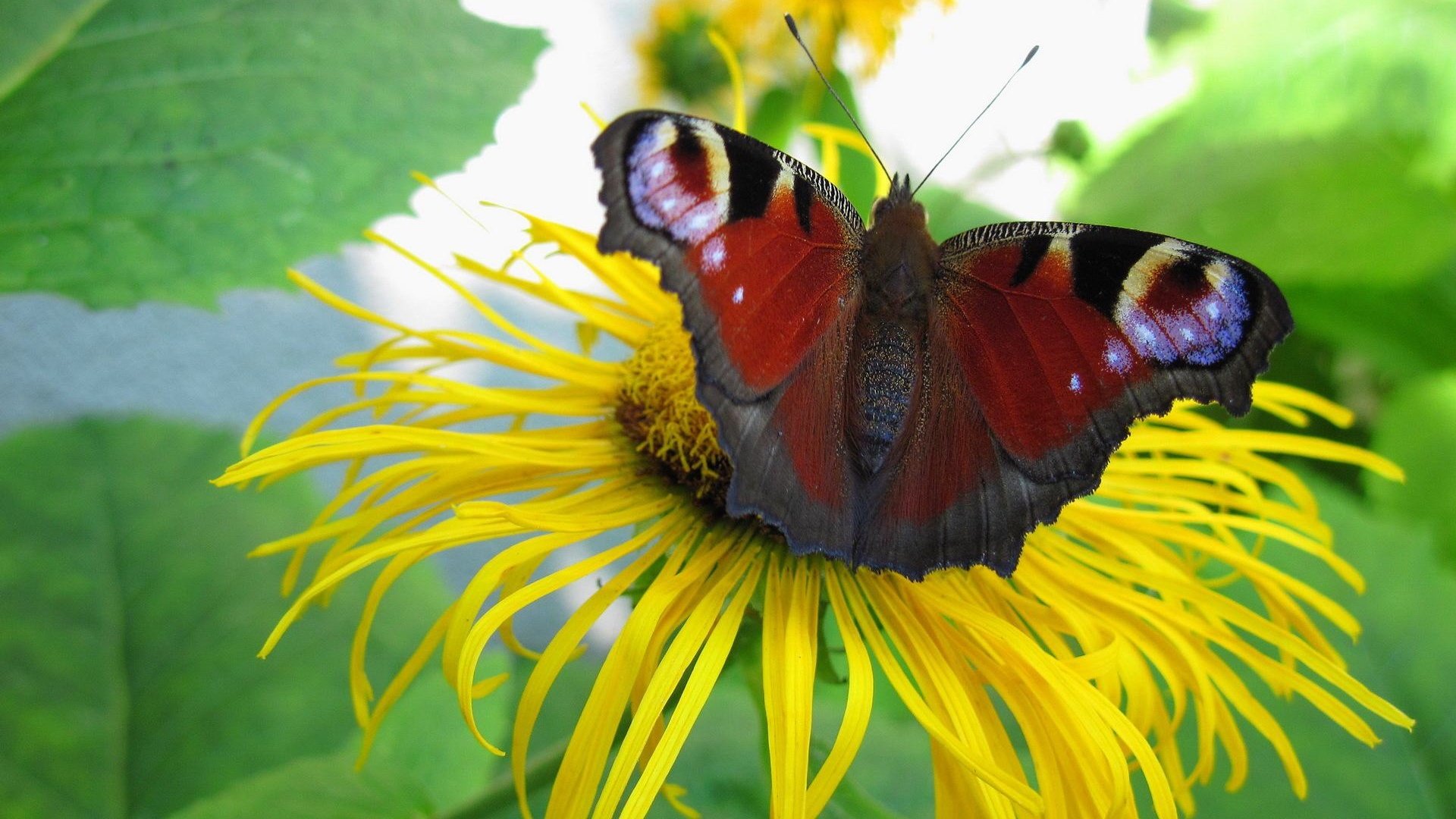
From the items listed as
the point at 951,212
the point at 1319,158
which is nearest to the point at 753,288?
the point at 951,212

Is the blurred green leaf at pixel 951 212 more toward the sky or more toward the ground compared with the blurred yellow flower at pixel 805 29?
more toward the ground

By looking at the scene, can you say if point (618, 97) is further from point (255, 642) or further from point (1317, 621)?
point (1317, 621)

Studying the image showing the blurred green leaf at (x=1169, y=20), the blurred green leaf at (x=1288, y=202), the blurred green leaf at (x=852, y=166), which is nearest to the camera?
the blurred green leaf at (x=852, y=166)

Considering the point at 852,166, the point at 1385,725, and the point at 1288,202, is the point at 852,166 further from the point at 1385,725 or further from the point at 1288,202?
the point at 1385,725

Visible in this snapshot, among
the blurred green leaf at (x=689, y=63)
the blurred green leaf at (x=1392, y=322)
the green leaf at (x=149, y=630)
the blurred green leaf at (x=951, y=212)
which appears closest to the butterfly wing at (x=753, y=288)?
the green leaf at (x=149, y=630)

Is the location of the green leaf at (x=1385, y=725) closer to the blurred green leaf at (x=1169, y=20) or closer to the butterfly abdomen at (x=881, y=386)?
the butterfly abdomen at (x=881, y=386)

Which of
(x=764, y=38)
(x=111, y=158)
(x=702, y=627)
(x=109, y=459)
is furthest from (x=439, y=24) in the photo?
(x=764, y=38)

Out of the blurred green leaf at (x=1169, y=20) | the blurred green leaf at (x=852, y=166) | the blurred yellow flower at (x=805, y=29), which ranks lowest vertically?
the blurred green leaf at (x=852, y=166)

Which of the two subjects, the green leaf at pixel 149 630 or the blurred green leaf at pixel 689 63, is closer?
the green leaf at pixel 149 630
